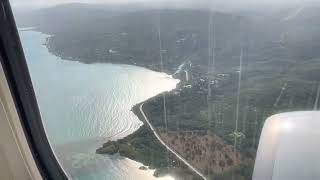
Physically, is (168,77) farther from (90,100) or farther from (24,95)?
(24,95)

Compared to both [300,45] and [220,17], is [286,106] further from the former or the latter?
[220,17]

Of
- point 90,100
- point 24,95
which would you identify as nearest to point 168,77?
point 90,100

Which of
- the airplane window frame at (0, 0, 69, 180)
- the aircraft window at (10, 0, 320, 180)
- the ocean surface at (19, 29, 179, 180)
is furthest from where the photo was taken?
Answer: the airplane window frame at (0, 0, 69, 180)

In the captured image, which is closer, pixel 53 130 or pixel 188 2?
pixel 188 2

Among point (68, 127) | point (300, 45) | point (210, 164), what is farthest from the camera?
point (68, 127)

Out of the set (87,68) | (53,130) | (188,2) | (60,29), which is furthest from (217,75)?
(53,130)

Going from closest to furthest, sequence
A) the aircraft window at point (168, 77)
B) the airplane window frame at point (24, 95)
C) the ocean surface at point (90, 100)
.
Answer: the aircraft window at point (168, 77) < the ocean surface at point (90, 100) < the airplane window frame at point (24, 95)
